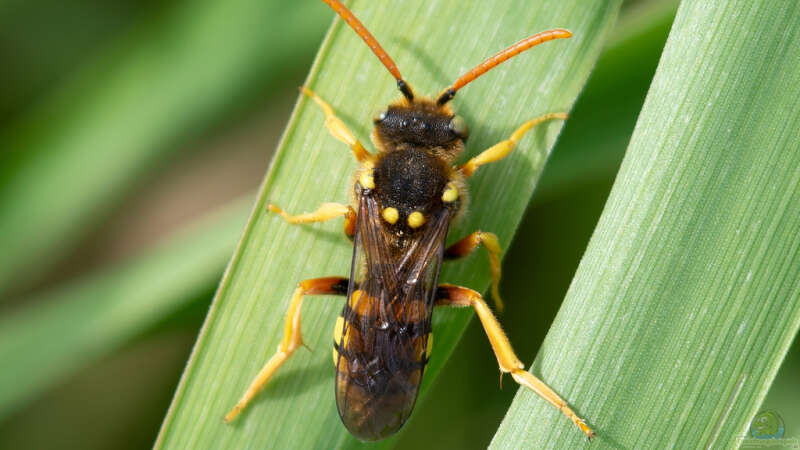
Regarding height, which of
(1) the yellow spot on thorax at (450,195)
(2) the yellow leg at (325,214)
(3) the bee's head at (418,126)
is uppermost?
(3) the bee's head at (418,126)

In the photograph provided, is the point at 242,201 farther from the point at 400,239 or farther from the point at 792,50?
the point at 792,50

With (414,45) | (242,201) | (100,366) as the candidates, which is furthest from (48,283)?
(414,45)

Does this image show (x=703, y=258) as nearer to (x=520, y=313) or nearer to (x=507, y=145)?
(x=507, y=145)

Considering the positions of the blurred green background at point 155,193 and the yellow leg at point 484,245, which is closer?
the yellow leg at point 484,245

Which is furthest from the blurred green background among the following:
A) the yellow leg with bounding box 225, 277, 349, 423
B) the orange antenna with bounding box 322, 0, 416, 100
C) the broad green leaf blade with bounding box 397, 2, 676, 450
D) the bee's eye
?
the orange antenna with bounding box 322, 0, 416, 100

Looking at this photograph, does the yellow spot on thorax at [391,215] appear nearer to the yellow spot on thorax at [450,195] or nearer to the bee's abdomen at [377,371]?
the yellow spot on thorax at [450,195]

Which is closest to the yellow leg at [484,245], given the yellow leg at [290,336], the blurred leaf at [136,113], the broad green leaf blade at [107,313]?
the yellow leg at [290,336]

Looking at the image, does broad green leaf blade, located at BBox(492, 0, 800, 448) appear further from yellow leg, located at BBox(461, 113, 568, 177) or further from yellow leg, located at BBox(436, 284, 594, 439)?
yellow leg, located at BBox(461, 113, 568, 177)
